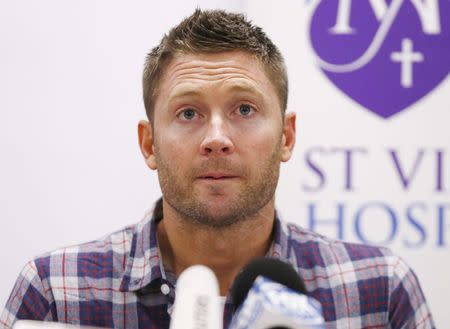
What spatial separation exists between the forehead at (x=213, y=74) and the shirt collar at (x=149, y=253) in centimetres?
26

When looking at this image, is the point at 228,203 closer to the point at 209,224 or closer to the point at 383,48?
Result: the point at 209,224

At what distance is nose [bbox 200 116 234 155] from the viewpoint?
1111 millimetres

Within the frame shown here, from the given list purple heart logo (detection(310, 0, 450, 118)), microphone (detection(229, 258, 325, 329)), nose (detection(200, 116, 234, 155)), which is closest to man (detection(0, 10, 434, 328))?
nose (detection(200, 116, 234, 155))

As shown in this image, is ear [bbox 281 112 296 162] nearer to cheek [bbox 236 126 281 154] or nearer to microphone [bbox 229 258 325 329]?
→ cheek [bbox 236 126 281 154]

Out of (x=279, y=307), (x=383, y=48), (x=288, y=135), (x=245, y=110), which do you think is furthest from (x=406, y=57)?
(x=279, y=307)

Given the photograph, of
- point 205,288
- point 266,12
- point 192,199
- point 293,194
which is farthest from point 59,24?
point 205,288

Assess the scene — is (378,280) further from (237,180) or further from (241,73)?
(241,73)

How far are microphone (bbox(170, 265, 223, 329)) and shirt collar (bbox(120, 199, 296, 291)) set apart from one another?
0.63m

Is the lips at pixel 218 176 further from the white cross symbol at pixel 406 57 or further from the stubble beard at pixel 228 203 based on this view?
the white cross symbol at pixel 406 57

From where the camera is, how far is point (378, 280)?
1318 millimetres

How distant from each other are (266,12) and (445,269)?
888 millimetres

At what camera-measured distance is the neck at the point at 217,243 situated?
125 cm

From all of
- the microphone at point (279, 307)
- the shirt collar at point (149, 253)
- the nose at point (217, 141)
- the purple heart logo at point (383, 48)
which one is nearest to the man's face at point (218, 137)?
the nose at point (217, 141)

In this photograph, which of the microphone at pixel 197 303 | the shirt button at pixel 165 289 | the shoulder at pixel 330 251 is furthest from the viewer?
the shoulder at pixel 330 251
